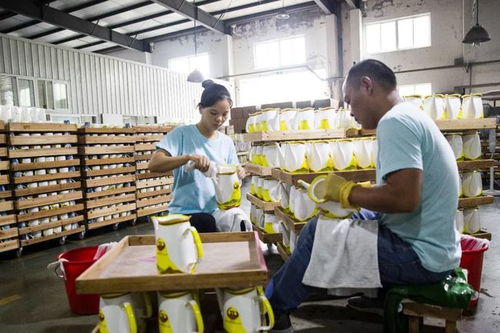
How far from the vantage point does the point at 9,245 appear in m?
4.49

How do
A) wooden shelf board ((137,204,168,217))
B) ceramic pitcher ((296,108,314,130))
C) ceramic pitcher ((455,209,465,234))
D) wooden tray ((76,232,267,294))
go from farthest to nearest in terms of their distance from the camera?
1. wooden shelf board ((137,204,168,217))
2. ceramic pitcher ((296,108,314,130))
3. ceramic pitcher ((455,209,465,234))
4. wooden tray ((76,232,267,294))

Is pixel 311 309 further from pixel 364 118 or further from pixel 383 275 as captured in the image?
pixel 364 118

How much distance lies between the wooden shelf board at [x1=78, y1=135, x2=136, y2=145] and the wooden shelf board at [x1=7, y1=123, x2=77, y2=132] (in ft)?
0.62

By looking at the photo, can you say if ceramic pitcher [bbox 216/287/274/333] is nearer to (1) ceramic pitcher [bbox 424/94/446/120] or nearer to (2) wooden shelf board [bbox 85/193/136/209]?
(1) ceramic pitcher [bbox 424/94/446/120]

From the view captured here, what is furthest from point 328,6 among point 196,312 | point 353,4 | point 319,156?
point 196,312

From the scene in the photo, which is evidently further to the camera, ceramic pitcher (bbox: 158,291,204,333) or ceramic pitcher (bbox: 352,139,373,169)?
ceramic pitcher (bbox: 352,139,373,169)

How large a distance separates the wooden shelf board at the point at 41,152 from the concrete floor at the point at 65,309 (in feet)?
4.11

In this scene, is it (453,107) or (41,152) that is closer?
(453,107)

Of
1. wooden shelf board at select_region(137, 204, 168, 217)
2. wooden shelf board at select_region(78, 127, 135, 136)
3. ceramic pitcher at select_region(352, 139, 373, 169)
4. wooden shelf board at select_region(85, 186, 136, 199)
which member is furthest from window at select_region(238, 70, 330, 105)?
ceramic pitcher at select_region(352, 139, 373, 169)

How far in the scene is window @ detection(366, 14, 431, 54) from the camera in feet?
37.1

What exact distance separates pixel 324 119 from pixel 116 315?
2731 mm

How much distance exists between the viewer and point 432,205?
1.72 meters

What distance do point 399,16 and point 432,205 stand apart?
446 inches

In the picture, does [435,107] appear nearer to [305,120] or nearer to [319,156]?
[305,120]
